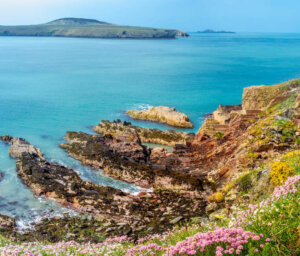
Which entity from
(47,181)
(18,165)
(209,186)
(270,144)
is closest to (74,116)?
(18,165)

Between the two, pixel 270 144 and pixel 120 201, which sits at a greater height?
pixel 270 144

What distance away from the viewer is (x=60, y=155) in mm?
38844

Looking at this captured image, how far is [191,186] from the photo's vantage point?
27.3 m

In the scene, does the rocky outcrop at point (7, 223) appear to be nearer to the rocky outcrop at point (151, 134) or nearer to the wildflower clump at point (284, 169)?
the wildflower clump at point (284, 169)

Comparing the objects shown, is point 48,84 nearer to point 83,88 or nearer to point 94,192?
point 83,88

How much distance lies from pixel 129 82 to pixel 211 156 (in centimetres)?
6617

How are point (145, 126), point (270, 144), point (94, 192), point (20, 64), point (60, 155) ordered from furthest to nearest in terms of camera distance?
point (20, 64) < point (145, 126) < point (60, 155) < point (94, 192) < point (270, 144)

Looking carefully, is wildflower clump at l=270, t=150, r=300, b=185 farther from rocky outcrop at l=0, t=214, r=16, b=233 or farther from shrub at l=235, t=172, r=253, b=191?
rocky outcrop at l=0, t=214, r=16, b=233

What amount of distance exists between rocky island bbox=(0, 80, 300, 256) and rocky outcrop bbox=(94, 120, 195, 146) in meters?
5.15

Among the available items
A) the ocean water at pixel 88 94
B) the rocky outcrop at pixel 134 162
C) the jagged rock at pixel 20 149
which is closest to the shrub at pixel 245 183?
the rocky outcrop at pixel 134 162

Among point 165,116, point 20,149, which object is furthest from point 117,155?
point 165,116

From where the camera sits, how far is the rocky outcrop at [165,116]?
52906mm

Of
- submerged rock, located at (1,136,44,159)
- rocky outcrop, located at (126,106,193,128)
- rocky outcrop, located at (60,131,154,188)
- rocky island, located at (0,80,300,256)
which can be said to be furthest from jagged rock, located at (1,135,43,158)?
rocky outcrop, located at (126,106,193,128)

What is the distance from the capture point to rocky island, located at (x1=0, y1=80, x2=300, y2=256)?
7402 millimetres
